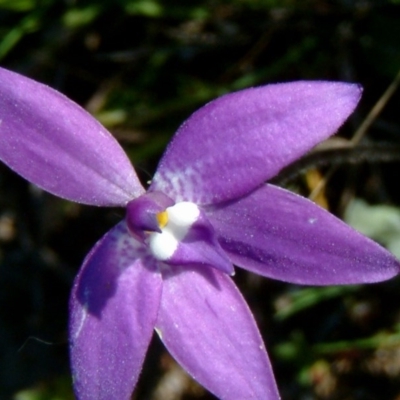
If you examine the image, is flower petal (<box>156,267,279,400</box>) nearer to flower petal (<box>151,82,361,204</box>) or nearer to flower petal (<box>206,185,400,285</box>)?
flower petal (<box>206,185,400,285</box>)

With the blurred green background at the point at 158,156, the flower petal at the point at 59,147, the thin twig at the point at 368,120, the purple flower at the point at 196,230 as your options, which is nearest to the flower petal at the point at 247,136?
the purple flower at the point at 196,230

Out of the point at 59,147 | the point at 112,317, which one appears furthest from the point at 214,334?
the point at 59,147

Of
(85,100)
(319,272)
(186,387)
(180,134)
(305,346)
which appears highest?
(180,134)

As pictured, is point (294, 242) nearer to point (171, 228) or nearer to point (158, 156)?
point (171, 228)

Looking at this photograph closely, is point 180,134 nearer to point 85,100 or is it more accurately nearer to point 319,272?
point 319,272

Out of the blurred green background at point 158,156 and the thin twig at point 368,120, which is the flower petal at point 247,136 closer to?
the thin twig at point 368,120

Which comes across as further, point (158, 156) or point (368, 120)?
point (158, 156)

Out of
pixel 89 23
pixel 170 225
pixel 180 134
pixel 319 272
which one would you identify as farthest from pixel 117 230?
pixel 89 23
